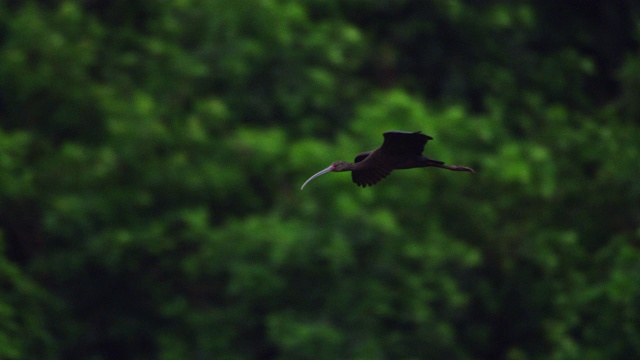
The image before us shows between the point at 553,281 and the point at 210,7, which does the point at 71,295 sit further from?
the point at 553,281

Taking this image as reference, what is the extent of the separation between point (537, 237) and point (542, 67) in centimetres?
514

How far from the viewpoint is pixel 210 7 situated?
23.8 meters

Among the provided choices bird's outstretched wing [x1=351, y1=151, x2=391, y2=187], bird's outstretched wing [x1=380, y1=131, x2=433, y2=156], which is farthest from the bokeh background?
bird's outstretched wing [x1=380, y1=131, x2=433, y2=156]

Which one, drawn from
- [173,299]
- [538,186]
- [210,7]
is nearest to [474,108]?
[538,186]

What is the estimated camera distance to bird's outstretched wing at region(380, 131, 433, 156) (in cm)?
1005

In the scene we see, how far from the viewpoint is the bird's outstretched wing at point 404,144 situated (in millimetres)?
10054

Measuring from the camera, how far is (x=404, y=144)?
10438 mm

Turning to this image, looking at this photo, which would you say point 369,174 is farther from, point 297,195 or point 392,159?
point 297,195

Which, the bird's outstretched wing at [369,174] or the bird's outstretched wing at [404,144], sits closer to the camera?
the bird's outstretched wing at [404,144]

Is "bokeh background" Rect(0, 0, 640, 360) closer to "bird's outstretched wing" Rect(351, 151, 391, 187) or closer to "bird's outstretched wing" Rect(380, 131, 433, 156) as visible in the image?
"bird's outstretched wing" Rect(351, 151, 391, 187)

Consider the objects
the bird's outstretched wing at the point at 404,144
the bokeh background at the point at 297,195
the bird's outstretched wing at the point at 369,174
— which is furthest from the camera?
the bokeh background at the point at 297,195

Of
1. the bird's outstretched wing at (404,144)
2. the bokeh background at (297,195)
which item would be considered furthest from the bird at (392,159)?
the bokeh background at (297,195)

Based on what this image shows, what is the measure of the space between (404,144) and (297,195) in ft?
36.1

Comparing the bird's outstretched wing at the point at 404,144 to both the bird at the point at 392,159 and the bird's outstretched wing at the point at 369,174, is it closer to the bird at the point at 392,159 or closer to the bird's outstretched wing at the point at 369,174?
the bird at the point at 392,159
